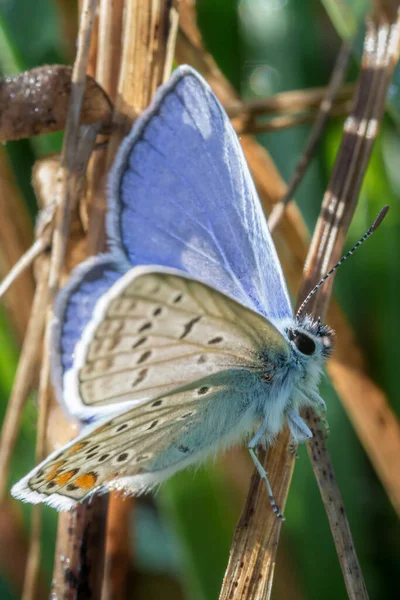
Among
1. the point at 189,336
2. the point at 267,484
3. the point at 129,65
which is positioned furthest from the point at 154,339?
the point at 129,65

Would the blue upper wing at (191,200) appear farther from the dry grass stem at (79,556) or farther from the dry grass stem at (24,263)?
the dry grass stem at (79,556)

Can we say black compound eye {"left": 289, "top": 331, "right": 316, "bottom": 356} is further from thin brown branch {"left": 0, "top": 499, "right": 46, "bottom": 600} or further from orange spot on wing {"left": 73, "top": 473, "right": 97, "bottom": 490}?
thin brown branch {"left": 0, "top": 499, "right": 46, "bottom": 600}

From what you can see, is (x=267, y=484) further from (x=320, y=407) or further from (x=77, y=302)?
(x=77, y=302)

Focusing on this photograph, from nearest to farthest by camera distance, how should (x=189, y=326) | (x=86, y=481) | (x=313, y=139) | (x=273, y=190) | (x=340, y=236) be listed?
(x=189, y=326)
(x=86, y=481)
(x=340, y=236)
(x=313, y=139)
(x=273, y=190)

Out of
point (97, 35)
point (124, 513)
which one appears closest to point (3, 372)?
point (124, 513)

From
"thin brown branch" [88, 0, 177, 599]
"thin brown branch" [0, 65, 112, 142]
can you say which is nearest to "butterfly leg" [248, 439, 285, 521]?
"thin brown branch" [88, 0, 177, 599]

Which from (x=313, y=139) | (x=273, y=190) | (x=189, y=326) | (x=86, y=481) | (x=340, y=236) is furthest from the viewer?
(x=273, y=190)

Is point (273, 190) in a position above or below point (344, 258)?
above

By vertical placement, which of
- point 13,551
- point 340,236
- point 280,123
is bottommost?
point 13,551
